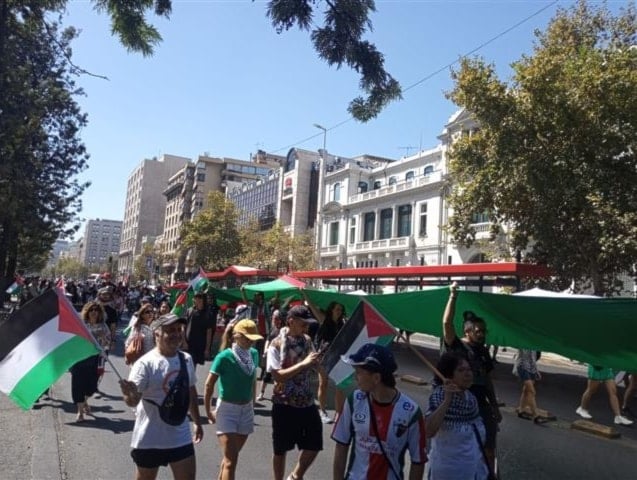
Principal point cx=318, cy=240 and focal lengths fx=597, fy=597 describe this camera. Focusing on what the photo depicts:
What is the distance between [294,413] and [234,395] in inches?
21.8

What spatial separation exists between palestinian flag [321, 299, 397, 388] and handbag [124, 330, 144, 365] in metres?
3.18

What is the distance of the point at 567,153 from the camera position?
18.6 metres

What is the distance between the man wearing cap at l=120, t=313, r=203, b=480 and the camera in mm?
4012

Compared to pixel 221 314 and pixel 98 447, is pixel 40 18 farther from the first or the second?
pixel 221 314

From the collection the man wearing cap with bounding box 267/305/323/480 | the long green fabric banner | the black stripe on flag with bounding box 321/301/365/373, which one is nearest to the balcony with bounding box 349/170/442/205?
the long green fabric banner

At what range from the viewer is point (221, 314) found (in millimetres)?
19328

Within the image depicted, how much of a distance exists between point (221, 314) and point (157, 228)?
118m

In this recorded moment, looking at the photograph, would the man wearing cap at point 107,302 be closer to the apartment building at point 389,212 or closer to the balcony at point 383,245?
the apartment building at point 389,212

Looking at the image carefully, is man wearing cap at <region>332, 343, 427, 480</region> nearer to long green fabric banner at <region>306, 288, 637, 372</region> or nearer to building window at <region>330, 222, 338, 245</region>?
long green fabric banner at <region>306, 288, 637, 372</region>

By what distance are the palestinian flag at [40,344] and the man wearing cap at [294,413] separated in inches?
63.1

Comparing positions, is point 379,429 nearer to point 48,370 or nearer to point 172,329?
point 172,329

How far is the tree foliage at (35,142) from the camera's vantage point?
54.8 feet

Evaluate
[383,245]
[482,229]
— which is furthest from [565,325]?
[383,245]

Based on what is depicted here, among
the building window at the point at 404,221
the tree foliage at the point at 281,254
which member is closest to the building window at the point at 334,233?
the tree foliage at the point at 281,254
